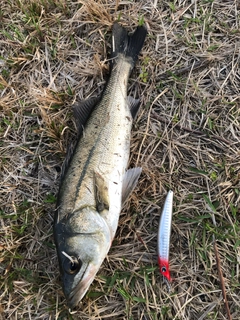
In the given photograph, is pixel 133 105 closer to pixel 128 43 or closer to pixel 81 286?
pixel 128 43

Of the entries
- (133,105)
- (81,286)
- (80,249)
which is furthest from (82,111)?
(81,286)

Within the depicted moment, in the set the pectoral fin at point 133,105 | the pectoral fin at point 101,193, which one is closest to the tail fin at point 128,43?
the pectoral fin at point 133,105

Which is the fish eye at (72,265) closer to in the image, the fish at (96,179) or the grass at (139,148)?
the fish at (96,179)

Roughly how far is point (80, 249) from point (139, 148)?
3.91 ft

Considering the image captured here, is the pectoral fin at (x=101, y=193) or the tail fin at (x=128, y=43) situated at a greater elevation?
the tail fin at (x=128, y=43)

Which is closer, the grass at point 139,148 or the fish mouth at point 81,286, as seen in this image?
the fish mouth at point 81,286

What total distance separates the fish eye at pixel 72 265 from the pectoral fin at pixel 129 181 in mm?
712

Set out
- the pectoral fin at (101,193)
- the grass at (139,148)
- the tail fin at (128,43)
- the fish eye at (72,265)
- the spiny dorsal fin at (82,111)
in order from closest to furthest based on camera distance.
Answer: the fish eye at (72,265) < the pectoral fin at (101,193) < the grass at (139,148) < the spiny dorsal fin at (82,111) < the tail fin at (128,43)

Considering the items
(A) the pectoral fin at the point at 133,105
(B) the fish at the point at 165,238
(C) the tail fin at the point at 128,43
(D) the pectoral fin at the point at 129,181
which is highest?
(C) the tail fin at the point at 128,43

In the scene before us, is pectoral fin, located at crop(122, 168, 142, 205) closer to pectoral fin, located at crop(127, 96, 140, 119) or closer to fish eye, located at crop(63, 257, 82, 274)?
pectoral fin, located at crop(127, 96, 140, 119)

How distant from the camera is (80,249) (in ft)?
9.32

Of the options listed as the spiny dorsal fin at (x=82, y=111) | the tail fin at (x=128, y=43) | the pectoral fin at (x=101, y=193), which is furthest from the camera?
the tail fin at (x=128, y=43)

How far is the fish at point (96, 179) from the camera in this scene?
2.84m

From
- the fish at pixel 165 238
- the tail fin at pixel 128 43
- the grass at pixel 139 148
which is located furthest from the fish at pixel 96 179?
the fish at pixel 165 238
